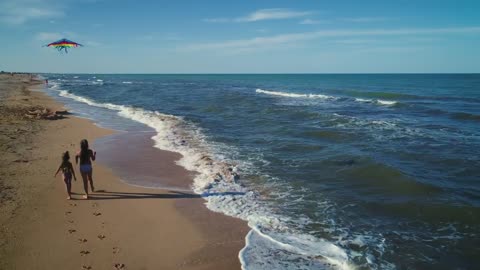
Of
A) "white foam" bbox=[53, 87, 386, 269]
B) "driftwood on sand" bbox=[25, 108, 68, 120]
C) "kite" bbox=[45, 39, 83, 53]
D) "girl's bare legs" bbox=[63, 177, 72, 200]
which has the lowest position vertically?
"white foam" bbox=[53, 87, 386, 269]

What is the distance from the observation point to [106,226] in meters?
7.37

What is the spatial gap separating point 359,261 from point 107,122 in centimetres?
1873

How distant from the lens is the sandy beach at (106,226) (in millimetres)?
6152

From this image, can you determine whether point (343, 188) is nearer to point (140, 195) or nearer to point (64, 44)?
point (140, 195)

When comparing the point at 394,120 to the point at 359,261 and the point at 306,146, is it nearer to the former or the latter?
the point at 306,146

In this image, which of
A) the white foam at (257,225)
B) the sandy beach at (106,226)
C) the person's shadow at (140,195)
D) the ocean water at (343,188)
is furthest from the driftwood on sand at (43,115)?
the person's shadow at (140,195)

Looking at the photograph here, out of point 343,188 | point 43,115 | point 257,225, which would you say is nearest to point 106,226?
point 257,225

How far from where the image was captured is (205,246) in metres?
6.75

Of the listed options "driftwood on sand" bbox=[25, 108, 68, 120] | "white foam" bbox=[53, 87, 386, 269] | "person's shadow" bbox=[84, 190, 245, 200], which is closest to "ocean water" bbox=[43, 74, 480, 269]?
"white foam" bbox=[53, 87, 386, 269]

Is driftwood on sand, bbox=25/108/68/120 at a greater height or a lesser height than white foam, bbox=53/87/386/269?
greater

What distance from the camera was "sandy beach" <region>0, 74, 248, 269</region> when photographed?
6.15 metres

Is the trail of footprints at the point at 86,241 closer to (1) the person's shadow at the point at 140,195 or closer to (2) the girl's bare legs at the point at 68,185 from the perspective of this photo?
(2) the girl's bare legs at the point at 68,185

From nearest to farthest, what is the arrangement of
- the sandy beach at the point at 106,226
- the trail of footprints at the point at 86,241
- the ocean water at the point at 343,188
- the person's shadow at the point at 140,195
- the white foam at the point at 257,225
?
the trail of footprints at the point at 86,241 < the sandy beach at the point at 106,226 < the white foam at the point at 257,225 < the ocean water at the point at 343,188 < the person's shadow at the point at 140,195

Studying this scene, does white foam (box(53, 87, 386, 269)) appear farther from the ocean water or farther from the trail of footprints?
the trail of footprints
